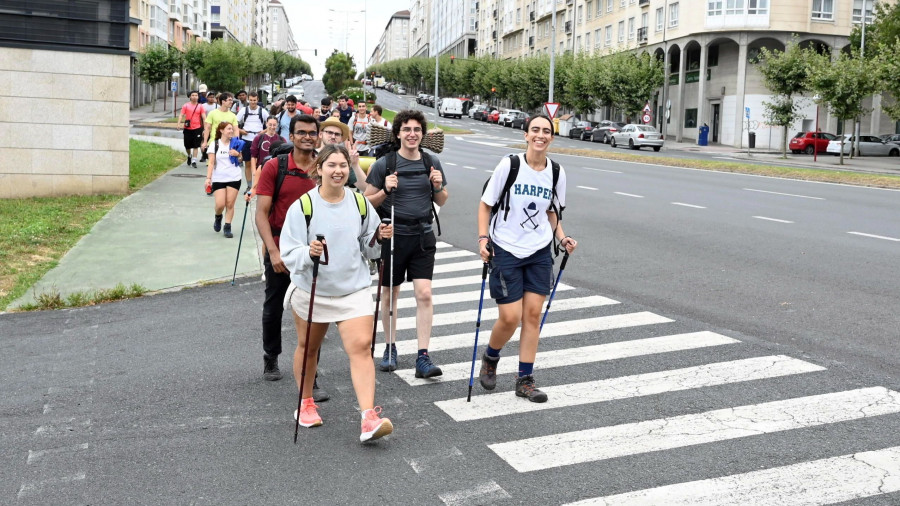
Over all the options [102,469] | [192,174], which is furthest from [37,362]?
[192,174]

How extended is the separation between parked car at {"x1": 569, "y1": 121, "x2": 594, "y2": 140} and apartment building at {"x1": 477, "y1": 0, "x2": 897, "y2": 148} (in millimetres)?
5503

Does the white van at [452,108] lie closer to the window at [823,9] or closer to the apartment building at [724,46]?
the apartment building at [724,46]

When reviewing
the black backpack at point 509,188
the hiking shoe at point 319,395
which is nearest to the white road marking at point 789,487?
the black backpack at point 509,188

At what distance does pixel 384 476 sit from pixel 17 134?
15338mm

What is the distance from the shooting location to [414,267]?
710cm

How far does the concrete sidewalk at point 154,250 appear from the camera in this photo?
1118 centimetres

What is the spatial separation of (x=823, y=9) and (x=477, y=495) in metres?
62.7

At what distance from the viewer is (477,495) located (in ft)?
15.3

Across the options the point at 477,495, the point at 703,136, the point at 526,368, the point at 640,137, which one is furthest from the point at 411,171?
the point at 703,136

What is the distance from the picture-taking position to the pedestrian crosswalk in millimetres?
4766

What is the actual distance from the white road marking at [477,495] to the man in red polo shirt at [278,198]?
2280mm

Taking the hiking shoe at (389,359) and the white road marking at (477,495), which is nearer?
the white road marking at (477,495)

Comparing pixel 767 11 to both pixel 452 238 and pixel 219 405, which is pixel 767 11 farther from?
pixel 219 405

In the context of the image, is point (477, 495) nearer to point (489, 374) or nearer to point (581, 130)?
point (489, 374)
